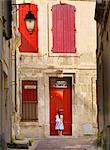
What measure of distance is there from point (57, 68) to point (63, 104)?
171cm

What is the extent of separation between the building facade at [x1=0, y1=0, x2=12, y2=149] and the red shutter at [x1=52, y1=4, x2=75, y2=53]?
8.33m

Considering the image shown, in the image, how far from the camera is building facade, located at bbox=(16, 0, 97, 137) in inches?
957

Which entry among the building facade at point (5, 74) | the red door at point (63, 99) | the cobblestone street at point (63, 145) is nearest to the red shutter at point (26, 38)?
the red door at point (63, 99)

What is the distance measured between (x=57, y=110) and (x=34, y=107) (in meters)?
1.09

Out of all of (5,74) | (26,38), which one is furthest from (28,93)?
(5,74)

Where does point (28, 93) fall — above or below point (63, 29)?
below

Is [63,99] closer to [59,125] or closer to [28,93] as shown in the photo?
[59,125]

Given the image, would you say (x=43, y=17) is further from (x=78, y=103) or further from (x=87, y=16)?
(x=78, y=103)

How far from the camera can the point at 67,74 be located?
24797mm

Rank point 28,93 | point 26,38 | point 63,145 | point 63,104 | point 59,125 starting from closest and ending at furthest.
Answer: point 63,145, point 59,125, point 28,93, point 26,38, point 63,104

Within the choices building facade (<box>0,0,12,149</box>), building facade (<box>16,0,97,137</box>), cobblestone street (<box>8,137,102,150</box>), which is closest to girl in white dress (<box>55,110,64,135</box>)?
building facade (<box>16,0,97,137</box>)

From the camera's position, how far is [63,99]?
24.9 meters

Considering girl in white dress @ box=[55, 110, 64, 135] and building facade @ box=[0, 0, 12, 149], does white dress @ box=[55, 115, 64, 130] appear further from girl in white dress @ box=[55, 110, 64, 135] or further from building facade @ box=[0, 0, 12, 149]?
building facade @ box=[0, 0, 12, 149]

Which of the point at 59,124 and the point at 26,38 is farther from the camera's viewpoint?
the point at 26,38
